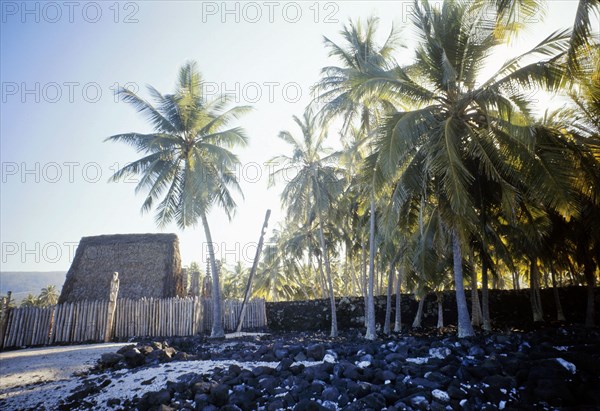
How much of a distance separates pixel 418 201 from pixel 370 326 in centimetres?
443

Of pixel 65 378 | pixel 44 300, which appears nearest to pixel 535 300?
pixel 65 378

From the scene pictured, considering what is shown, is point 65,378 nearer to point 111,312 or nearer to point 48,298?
point 111,312

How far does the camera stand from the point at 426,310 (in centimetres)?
1549

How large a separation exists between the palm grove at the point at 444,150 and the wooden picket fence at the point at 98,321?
156 centimetres

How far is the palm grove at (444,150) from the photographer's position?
7129 millimetres

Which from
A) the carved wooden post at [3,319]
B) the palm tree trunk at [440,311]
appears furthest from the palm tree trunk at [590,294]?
the carved wooden post at [3,319]

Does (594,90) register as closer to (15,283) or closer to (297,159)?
(297,159)

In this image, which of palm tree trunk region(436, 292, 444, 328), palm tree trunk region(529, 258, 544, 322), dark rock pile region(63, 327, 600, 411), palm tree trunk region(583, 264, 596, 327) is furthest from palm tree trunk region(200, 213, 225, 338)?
palm tree trunk region(583, 264, 596, 327)

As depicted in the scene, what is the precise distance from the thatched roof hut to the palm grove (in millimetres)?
3841

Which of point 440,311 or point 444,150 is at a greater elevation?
point 444,150

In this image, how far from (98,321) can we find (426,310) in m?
12.9

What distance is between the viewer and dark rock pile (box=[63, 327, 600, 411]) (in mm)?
3898

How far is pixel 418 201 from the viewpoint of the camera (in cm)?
968

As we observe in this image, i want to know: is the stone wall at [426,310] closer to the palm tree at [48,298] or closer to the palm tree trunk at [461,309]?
the palm tree trunk at [461,309]
